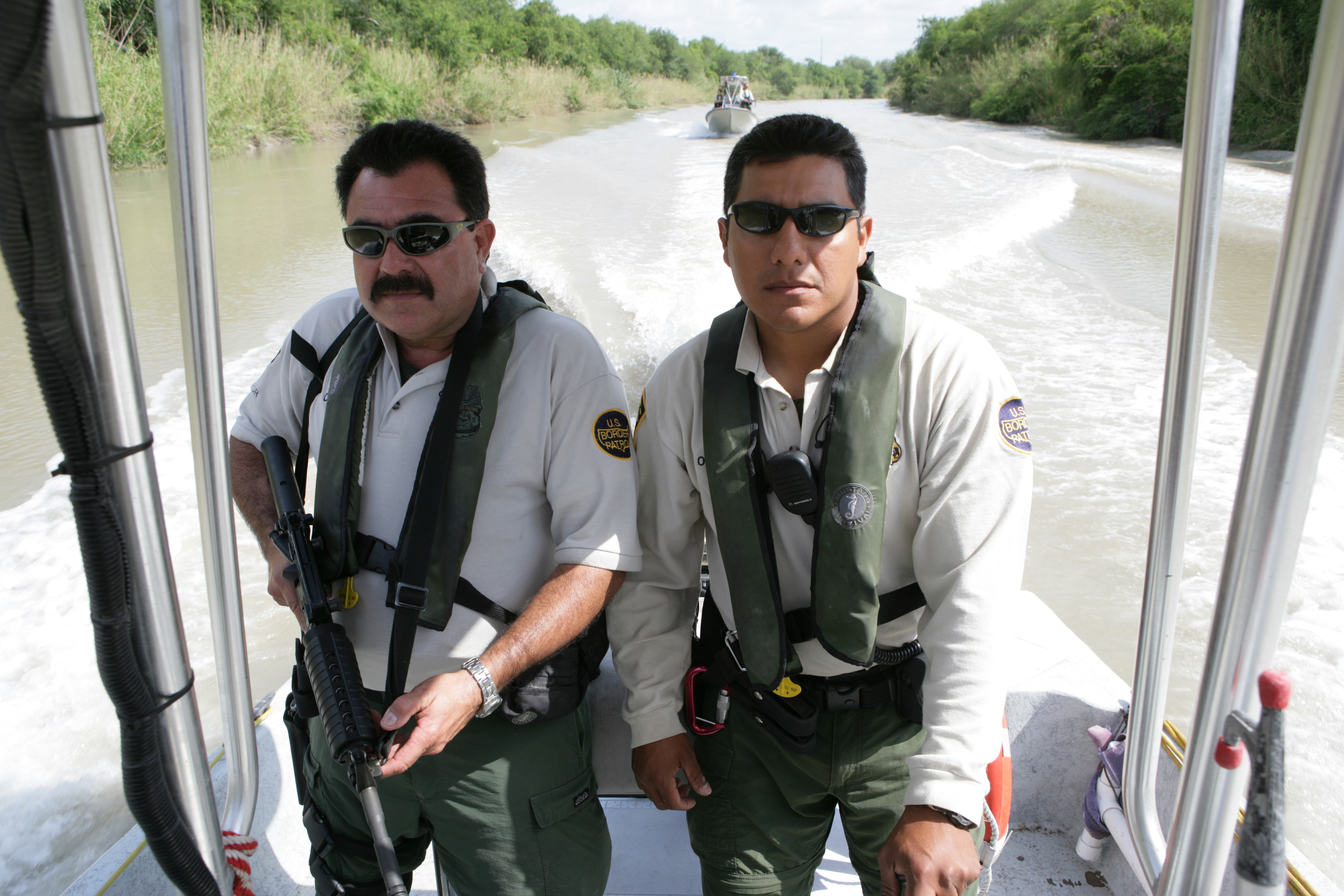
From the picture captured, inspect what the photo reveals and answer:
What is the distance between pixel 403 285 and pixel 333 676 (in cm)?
68

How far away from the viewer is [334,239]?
9797mm

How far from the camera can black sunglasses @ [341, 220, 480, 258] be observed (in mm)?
1564

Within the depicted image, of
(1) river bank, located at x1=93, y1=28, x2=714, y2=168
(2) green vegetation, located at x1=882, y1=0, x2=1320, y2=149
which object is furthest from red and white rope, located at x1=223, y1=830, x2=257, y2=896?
(2) green vegetation, located at x1=882, y1=0, x2=1320, y2=149

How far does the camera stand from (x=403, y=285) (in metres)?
1.56

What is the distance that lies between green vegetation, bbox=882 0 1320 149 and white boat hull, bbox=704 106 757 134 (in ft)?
30.2

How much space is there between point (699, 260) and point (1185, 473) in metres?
8.11

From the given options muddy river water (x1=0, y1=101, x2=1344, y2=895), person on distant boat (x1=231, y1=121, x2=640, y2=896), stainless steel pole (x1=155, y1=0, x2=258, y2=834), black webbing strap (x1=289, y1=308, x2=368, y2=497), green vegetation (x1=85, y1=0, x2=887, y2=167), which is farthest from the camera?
green vegetation (x1=85, y1=0, x2=887, y2=167)

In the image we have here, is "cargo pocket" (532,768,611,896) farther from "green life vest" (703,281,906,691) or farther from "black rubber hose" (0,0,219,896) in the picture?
"black rubber hose" (0,0,219,896)

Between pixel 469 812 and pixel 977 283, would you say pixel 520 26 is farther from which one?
pixel 469 812

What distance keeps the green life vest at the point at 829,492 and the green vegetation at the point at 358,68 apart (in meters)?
3.65

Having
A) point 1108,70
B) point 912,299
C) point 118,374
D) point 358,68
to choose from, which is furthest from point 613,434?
point 1108,70

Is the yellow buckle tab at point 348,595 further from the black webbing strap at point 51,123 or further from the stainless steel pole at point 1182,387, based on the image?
the stainless steel pole at point 1182,387

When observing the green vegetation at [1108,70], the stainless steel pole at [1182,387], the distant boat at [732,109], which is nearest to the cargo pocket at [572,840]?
the stainless steel pole at [1182,387]

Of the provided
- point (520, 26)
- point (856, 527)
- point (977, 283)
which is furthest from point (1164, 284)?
point (520, 26)
